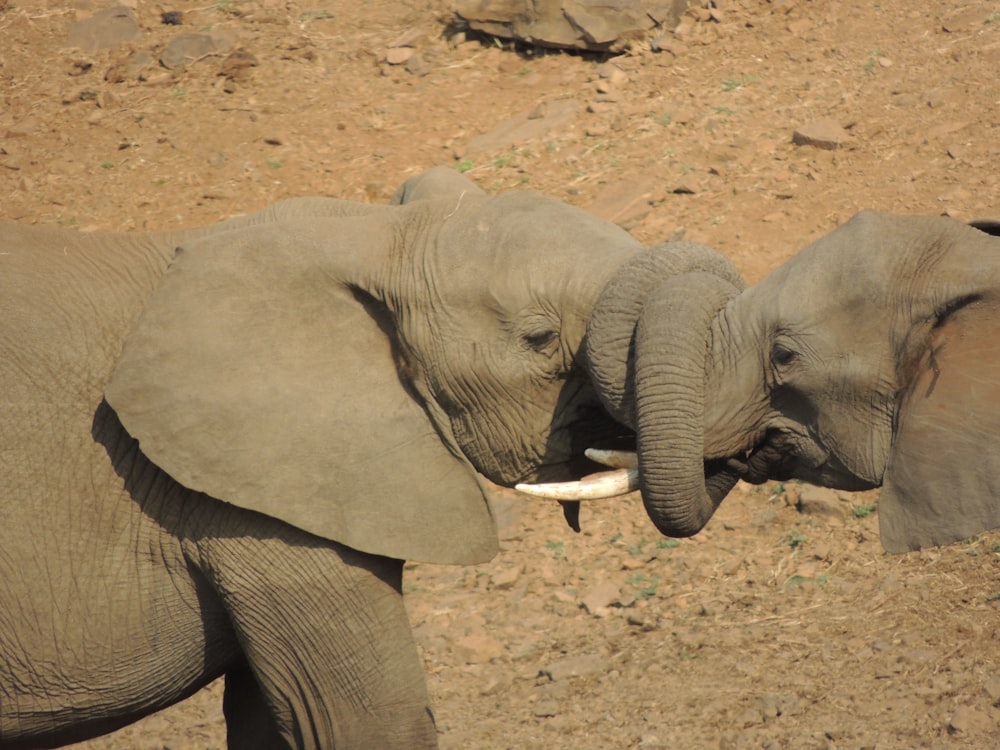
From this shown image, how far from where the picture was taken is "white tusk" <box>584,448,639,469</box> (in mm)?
3844

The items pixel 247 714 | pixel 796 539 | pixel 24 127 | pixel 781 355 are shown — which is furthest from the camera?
pixel 24 127

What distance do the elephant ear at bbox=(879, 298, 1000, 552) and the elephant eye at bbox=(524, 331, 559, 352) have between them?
886 mm

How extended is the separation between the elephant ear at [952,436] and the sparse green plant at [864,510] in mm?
3597

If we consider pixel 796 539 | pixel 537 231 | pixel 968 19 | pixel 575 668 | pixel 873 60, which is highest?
pixel 537 231

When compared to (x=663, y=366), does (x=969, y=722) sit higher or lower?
lower

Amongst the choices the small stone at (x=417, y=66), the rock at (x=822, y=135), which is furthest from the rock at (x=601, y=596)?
the small stone at (x=417, y=66)

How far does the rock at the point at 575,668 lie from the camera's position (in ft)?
21.5

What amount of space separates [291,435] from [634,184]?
→ 660 cm

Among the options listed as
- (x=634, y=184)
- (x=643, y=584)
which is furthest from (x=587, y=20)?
(x=643, y=584)

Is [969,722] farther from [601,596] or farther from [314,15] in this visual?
[314,15]

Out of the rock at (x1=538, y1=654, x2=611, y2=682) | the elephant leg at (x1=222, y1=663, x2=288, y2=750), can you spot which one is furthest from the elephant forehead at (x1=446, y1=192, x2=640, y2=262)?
the rock at (x1=538, y1=654, x2=611, y2=682)

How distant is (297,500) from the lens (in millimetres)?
3895

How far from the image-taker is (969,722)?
5.36 meters

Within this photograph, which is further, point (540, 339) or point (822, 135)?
point (822, 135)
